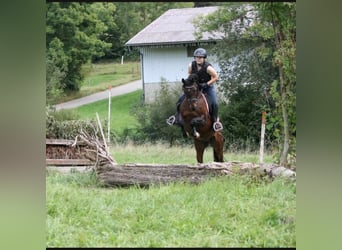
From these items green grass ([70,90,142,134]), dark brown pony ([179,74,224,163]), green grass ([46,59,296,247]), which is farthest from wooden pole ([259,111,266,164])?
green grass ([70,90,142,134])

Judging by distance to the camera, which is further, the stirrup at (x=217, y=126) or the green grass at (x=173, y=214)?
the stirrup at (x=217, y=126)

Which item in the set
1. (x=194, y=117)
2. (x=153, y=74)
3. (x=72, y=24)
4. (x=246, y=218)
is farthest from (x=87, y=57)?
(x=246, y=218)

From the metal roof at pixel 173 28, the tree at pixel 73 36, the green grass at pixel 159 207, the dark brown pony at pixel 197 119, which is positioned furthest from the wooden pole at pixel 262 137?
the tree at pixel 73 36

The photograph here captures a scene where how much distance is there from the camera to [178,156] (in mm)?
4066

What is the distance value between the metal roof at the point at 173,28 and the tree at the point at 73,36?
13.3 inches

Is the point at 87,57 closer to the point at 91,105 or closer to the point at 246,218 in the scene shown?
the point at 91,105

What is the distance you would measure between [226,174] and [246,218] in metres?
0.41

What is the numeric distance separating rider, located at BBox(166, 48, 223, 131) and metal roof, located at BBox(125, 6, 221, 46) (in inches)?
7.0

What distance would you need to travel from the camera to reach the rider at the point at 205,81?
401cm

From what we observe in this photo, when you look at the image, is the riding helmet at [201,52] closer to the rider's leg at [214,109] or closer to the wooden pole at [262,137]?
the rider's leg at [214,109]

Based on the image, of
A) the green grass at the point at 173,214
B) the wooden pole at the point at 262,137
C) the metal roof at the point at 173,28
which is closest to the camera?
the green grass at the point at 173,214

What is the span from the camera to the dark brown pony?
4020mm

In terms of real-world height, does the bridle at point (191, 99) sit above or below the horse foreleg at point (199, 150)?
above

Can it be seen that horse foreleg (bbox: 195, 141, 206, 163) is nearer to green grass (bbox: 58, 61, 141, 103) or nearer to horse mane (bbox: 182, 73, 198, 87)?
horse mane (bbox: 182, 73, 198, 87)
